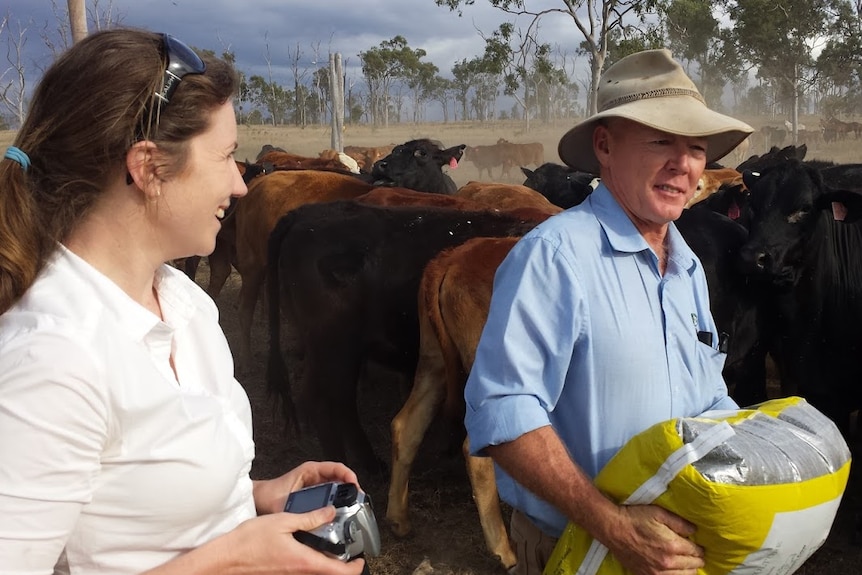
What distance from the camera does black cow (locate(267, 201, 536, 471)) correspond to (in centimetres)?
484

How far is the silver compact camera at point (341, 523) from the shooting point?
1.32 metres

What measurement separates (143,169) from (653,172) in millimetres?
1210

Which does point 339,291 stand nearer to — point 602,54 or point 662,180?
point 662,180

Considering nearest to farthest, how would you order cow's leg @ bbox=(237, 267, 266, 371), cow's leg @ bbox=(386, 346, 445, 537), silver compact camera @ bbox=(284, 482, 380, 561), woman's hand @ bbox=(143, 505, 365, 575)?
woman's hand @ bbox=(143, 505, 365, 575) < silver compact camera @ bbox=(284, 482, 380, 561) < cow's leg @ bbox=(386, 346, 445, 537) < cow's leg @ bbox=(237, 267, 266, 371)

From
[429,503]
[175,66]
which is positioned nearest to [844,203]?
[429,503]

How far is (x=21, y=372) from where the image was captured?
1.03m

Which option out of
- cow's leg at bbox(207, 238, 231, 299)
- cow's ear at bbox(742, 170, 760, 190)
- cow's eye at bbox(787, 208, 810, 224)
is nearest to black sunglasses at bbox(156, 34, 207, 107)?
cow's eye at bbox(787, 208, 810, 224)

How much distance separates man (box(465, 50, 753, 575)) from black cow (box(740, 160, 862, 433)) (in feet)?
10.6

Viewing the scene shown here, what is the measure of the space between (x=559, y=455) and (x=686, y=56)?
46604 millimetres

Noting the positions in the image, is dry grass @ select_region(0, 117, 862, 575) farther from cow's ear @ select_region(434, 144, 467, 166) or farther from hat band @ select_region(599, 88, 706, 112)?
cow's ear @ select_region(434, 144, 467, 166)

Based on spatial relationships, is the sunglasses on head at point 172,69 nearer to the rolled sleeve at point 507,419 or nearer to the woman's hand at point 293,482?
the woman's hand at point 293,482

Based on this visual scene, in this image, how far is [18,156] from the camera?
1259 millimetres

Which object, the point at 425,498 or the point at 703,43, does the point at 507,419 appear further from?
the point at 703,43

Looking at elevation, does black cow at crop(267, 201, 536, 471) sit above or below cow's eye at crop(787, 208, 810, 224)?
below
